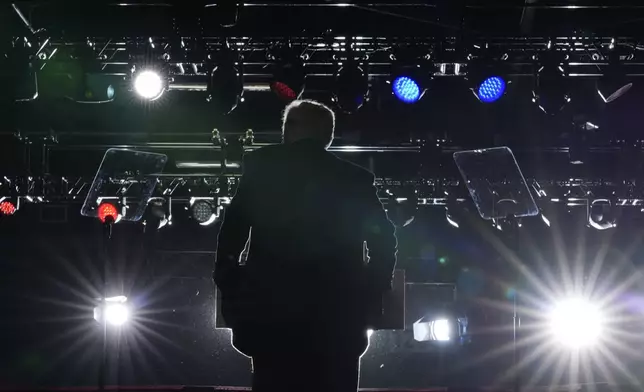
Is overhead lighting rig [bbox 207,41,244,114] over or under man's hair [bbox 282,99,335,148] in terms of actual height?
over

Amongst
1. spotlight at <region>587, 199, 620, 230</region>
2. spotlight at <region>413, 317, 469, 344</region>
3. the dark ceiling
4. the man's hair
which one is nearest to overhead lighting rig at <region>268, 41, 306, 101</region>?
the dark ceiling

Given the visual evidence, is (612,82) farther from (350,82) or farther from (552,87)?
(350,82)

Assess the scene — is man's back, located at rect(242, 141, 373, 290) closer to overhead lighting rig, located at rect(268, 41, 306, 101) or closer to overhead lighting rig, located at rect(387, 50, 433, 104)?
→ overhead lighting rig, located at rect(268, 41, 306, 101)

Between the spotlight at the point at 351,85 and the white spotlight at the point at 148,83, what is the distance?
1.29 m

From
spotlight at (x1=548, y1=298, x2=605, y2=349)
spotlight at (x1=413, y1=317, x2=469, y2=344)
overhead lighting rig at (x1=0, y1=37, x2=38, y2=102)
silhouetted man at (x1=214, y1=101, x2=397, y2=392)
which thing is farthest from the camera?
spotlight at (x1=548, y1=298, x2=605, y2=349)

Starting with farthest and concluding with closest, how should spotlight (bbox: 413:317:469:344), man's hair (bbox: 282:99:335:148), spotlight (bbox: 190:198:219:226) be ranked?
1. spotlight (bbox: 413:317:469:344)
2. spotlight (bbox: 190:198:219:226)
3. man's hair (bbox: 282:99:335:148)

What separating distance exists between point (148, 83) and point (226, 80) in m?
0.57

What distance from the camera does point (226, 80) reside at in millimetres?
4344

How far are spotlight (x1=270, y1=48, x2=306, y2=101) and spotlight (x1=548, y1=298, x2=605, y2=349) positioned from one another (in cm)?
400

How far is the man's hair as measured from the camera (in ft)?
6.06

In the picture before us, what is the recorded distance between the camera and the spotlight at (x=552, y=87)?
171 inches

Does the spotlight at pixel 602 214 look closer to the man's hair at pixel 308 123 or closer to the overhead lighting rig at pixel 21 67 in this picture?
the man's hair at pixel 308 123

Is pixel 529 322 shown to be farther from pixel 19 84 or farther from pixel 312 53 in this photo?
pixel 19 84

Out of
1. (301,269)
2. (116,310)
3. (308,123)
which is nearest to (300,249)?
(301,269)
